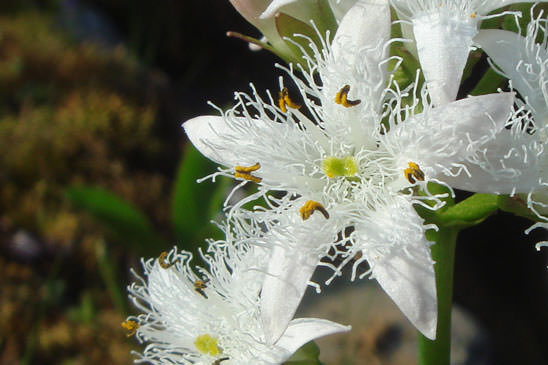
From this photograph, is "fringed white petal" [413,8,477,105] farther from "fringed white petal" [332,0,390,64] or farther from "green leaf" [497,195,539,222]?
"green leaf" [497,195,539,222]

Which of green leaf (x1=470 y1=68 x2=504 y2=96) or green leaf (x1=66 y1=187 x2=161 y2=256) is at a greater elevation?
green leaf (x1=470 y1=68 x2=504 y2=96)

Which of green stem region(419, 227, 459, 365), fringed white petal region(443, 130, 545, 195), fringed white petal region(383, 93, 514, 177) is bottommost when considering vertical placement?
green stem region(419, 227, 459, 365)

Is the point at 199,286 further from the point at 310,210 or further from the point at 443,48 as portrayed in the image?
the point at 443,48

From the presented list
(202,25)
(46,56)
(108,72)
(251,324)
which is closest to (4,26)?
(46,56)

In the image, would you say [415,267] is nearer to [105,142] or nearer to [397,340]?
[397,340]

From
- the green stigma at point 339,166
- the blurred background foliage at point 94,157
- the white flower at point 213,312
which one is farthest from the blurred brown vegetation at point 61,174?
the green stigma at point 339,166

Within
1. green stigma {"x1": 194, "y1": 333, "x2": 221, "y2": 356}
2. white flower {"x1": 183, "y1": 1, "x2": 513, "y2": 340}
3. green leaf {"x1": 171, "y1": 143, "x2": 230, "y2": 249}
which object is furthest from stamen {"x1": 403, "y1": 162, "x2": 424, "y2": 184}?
green leaf {"x1": 171, "y1": 143, "x2": 230, "y2": 249}
